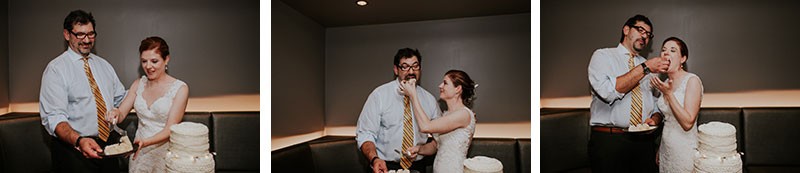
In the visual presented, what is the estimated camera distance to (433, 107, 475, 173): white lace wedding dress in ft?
7.02

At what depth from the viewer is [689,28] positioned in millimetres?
1877

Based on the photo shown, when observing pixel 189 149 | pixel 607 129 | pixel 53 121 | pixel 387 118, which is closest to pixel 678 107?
pixel 607 129

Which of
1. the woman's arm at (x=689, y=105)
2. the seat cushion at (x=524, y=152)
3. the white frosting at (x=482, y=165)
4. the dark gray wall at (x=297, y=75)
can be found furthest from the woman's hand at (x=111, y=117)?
Answer: the woman's arm at (x=689, y=105)

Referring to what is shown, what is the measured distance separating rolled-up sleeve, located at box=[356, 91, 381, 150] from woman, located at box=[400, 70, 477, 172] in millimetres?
180

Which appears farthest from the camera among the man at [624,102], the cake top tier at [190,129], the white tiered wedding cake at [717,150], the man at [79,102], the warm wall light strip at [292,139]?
the warm wall light strip at [292,139]

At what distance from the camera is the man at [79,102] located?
6.50ft

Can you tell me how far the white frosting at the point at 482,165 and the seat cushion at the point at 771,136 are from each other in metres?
0.89

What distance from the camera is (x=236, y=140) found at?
2.26 m

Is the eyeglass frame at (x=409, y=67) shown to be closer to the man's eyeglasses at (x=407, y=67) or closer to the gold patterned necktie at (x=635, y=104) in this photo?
the man's eyeglasses at (x=407, y=67)

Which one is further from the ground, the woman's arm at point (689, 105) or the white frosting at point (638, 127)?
the woman's arm at point (689, 105)

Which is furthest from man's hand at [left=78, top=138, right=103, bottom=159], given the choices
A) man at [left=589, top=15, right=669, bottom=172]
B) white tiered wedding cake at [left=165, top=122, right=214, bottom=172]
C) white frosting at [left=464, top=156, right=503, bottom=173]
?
man at [left=589, top=15, right=669, bottom=172]

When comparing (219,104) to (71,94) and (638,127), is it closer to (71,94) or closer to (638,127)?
(71,94)

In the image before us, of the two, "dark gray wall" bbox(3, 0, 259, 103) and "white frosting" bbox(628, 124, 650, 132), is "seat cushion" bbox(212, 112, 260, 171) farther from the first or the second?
"white frosting" bbox(628, 124, 650, 132)

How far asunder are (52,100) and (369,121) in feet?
4.12
